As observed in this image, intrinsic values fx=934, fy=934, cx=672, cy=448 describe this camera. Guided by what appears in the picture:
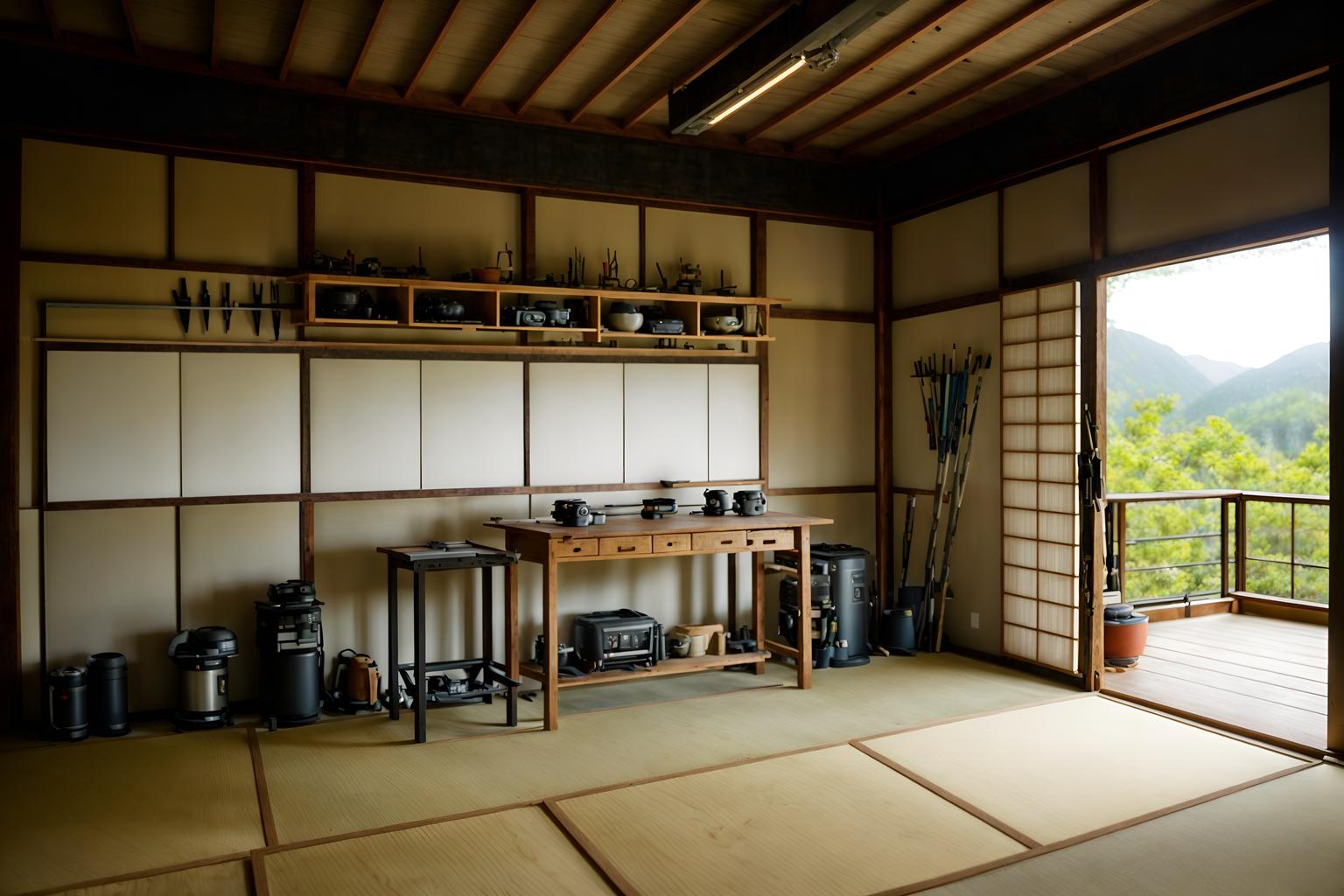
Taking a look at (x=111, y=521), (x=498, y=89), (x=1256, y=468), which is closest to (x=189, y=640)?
(x=111, y=521)

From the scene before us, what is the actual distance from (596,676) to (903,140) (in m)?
4.40

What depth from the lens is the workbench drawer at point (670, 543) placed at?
5430 millimetres

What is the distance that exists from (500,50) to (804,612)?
376cm

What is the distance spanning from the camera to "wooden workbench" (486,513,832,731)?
5.14m

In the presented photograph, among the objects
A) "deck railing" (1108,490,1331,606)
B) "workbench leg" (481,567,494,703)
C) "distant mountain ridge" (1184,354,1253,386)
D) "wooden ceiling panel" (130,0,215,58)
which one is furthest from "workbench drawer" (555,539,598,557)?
"distant mountain ridge" (1184,354,1253,386)

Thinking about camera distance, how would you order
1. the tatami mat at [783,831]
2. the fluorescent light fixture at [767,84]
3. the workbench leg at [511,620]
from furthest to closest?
the workbench leg at [511,620] < the fluorescent light fixture at [767,84] < the tatami mat at [783,831]

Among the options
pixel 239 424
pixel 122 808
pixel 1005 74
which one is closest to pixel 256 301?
pixel 239 424

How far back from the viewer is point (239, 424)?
5434 mm

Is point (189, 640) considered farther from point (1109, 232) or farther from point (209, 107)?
point (1109, 232)

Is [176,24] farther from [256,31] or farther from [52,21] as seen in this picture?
[52,21]

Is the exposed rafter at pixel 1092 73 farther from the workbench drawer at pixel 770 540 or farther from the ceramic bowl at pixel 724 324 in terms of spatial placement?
the workbench drawer at pixel 770 540

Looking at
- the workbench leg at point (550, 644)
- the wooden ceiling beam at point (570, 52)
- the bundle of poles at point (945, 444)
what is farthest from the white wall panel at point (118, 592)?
the bundle of poles at point (945, 444)

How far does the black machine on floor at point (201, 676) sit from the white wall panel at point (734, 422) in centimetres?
332

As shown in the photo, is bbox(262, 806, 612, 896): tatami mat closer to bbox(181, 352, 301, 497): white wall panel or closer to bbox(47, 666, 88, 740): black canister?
bbox(47, 666, 88, 740): black canister
